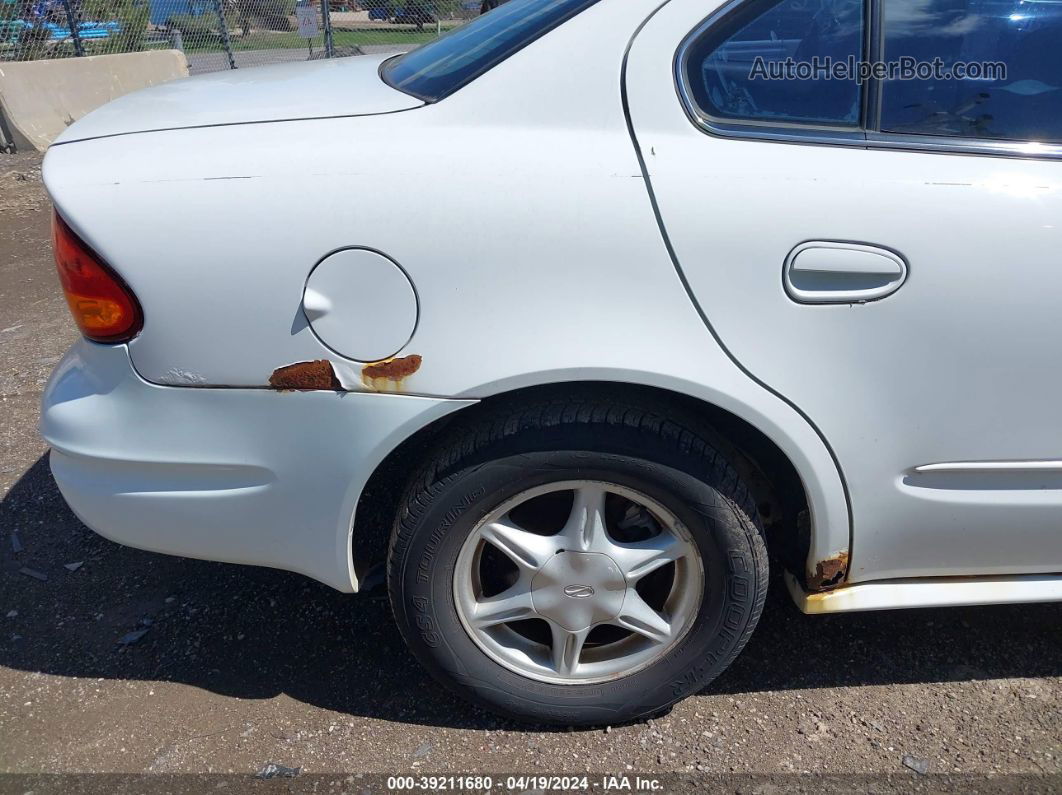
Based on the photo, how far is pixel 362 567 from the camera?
1.99m

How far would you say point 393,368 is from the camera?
1658mm

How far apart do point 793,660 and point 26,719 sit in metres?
1.97

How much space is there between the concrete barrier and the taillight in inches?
274

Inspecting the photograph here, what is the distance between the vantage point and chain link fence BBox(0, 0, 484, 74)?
29.5 feet

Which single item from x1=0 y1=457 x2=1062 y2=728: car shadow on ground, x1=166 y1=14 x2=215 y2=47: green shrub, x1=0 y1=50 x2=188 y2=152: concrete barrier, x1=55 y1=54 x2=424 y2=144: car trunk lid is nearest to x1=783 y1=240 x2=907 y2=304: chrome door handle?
x1=55 y1=54 x2=424 y2=144: car trunk lid

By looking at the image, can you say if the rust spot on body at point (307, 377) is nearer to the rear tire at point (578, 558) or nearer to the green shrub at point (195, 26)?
the rear tire at point (578, 558)

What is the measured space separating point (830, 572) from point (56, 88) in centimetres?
935

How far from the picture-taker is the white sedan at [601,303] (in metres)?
1.63

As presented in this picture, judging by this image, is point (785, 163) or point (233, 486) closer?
point (785, 163)

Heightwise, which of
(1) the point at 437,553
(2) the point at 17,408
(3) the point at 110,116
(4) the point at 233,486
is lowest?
(2) the point at 17,408

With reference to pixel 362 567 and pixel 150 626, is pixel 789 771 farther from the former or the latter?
pixel 150 626

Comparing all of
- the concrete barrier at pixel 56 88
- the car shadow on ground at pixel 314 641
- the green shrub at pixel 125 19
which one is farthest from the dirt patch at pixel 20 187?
the car shadow on ground at pixel 314 641

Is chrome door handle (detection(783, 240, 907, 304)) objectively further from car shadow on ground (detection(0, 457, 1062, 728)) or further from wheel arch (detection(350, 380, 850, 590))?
car shadow on ground (detection(0, 457, 1062, 728))

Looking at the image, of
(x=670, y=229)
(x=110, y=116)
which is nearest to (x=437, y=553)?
(x=670, y=229)
